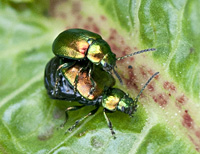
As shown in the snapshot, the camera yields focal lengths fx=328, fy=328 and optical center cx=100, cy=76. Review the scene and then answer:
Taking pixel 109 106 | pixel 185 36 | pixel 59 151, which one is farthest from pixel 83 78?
pixel 185 36

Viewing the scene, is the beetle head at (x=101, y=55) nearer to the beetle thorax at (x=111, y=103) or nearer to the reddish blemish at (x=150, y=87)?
the beetle thorax at (x=111, y=103)

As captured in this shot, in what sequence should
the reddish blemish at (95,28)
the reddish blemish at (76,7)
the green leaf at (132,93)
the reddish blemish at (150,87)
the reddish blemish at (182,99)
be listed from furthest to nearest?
the reddish blemish at (76,7), the reddish blemish at (95,28), the reddish blemish at (150,87), the reddish blemish at (182,99), the green leaf at (132,93)

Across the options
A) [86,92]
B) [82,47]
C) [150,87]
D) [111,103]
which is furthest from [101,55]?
[150,87]

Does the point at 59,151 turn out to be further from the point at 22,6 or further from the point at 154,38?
the point at 22,6

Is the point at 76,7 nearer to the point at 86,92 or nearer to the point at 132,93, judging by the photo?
the point at 86,92

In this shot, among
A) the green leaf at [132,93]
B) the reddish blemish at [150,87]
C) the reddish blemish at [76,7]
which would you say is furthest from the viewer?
the reddish blemish at [76,7]

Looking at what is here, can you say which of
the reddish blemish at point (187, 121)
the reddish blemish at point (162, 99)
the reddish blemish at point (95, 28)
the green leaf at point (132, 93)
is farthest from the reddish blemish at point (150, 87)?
the reddish blemish at point (95, 28)
